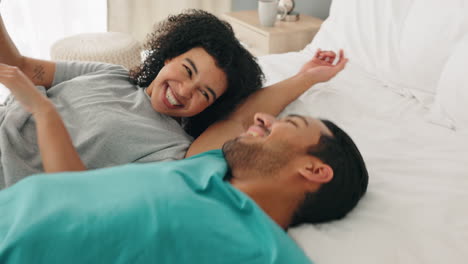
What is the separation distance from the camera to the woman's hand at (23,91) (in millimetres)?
929

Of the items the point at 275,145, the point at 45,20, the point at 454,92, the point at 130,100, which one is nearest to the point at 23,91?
the point at 130,100

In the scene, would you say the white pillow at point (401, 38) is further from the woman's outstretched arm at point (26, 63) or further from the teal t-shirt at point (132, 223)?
the woman's outstretched arm at point (26, 63)

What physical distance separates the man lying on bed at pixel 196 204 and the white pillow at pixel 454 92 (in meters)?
0.53

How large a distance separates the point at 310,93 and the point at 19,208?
3.34 ft

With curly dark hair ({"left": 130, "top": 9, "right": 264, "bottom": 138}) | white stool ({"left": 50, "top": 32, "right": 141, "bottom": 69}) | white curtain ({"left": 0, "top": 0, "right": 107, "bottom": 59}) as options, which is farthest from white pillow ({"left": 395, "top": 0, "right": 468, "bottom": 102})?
white curtain ({"left": 0, "top": 0, "right": 107, "bottom": 59})

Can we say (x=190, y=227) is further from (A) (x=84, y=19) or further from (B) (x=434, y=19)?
(A) (x=84, y=19)

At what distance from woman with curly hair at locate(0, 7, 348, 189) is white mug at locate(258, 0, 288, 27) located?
722mm

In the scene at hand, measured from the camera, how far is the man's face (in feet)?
2.72

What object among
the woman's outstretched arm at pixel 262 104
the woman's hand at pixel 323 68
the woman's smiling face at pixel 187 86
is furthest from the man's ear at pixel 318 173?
the woman's hand at pixel 323 68

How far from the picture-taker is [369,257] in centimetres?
73

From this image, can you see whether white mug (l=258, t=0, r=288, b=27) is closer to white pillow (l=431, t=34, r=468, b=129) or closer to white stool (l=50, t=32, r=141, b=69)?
white stool (l=50, t=32, r=141, b=69)

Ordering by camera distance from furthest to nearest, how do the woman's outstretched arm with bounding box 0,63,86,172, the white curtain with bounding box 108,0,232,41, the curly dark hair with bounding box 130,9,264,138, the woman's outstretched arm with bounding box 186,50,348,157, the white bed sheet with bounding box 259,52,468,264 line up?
the white curtain with bounding box 108,0,232,41
the curly dark hair with bounding box 130,9,264,138
the woman's outstretched arm with bounding box 186,50,348,157
the woman's outstretched arm with bounding box 0,63,86,172
the white bed sheet with bounding box 259,52,468,264

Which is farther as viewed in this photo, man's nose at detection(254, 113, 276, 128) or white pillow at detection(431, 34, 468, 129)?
white pillow at detection(431, 34, 468, 129)

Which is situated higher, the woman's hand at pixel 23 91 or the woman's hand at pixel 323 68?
the woman's hand at pixel 23 91
